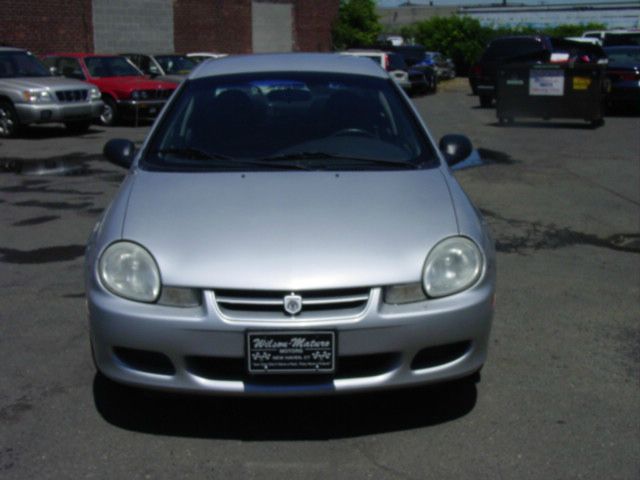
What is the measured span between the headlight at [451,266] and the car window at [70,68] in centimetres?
1618

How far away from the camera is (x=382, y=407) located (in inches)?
168

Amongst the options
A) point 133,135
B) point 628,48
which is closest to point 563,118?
point 628,48

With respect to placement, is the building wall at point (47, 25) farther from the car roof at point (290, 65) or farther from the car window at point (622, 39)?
the car roof at point (290, 65)

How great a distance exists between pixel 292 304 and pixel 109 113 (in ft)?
53.1

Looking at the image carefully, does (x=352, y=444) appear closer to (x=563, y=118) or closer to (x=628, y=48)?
(x=563, y=118)

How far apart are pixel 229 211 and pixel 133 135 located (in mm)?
13813

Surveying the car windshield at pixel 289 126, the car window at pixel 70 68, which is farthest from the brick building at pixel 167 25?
the car windshield at pixel 289 126

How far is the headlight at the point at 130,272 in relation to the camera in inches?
149

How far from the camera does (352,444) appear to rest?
12.8 ft

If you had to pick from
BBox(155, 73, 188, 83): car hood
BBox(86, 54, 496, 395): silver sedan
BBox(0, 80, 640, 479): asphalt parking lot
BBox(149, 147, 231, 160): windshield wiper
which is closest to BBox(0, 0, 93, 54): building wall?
BBox(155, 73, 188, 83): car hood

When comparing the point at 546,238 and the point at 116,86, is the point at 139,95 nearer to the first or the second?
the point at 116,86

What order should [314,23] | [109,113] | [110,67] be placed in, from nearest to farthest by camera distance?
[109,113], [110,67], [314,23]

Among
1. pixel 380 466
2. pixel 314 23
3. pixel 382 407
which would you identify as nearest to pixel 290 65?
pixel 382 407

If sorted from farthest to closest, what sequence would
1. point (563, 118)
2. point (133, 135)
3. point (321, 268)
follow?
point (563, 118) < point (133, 135) < point (321, 268)
